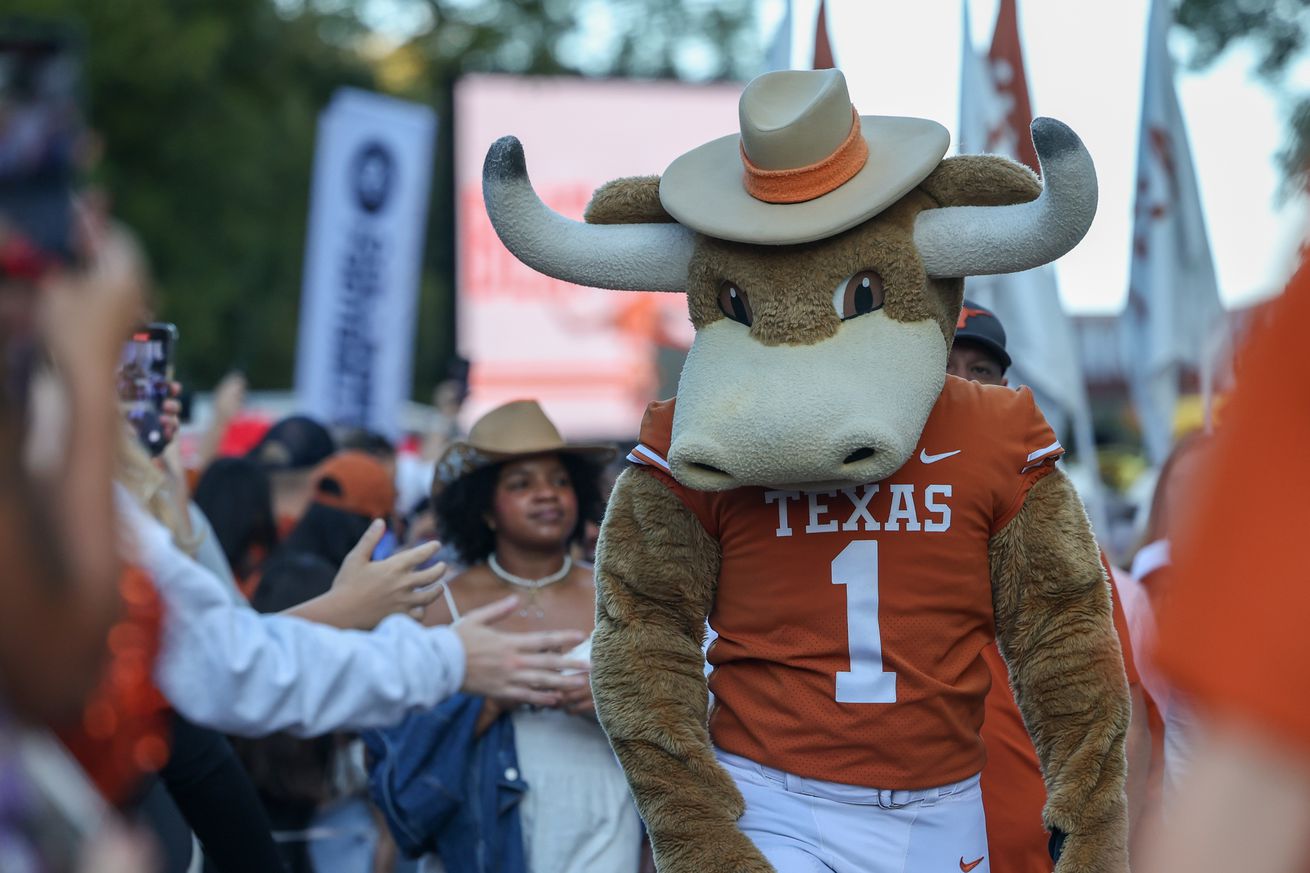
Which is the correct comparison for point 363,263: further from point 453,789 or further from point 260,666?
point 260,666

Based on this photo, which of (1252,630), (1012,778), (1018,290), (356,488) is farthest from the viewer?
(1018,290)

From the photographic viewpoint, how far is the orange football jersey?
3045 millimetres

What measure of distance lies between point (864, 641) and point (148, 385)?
2.38m

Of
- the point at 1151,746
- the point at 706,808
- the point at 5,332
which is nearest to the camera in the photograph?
the point at 5,332

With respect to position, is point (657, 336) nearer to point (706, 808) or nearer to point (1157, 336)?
point (1157, 336)

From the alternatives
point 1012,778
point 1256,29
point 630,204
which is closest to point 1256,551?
point 630,204

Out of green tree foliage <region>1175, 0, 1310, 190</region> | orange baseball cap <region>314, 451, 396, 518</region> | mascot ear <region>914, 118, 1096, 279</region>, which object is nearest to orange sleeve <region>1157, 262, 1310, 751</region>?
mascot ear <region>914, 118, 1096, 279</region>

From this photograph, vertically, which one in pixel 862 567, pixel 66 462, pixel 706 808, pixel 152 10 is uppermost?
pixel 152 10

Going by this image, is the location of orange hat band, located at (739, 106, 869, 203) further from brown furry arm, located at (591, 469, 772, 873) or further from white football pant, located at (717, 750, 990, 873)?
white football pant, located at (717, 750, 990, 873)

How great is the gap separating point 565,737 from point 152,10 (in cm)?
2365

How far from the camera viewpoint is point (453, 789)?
441 cm

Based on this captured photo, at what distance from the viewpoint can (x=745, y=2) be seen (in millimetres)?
30719

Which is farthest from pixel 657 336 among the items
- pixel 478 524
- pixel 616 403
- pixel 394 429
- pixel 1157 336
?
pixel 478 524

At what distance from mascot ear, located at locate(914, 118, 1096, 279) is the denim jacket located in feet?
6.73
